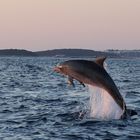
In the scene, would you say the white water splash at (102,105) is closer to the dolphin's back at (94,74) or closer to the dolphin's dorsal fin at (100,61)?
the dolphin's back at (94,74)

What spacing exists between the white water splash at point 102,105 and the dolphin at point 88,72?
2.01 ft

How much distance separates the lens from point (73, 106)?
94.9 feet

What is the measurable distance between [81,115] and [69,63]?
15.1 ft

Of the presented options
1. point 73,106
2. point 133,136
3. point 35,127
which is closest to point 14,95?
point 73,106

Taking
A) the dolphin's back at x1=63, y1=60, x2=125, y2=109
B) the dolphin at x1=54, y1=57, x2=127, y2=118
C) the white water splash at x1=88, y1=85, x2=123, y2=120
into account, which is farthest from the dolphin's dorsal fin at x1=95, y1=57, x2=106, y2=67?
the white water splash at x1=88, y1=85, x2=123, y2=120

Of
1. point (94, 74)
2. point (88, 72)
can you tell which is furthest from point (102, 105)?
point (88, 72)

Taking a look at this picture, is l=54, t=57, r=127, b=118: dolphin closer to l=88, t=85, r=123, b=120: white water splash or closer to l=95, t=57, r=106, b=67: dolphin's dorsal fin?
l=95, t=57, r=106, b=67: dolphin's dorsal fin

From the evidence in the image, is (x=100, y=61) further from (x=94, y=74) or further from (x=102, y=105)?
(x=102, y=105)

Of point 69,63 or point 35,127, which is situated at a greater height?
point 69,63

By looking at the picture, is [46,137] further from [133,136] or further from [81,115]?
[81,115]

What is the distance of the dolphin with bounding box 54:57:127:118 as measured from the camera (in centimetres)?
2091

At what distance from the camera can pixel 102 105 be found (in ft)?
78.9

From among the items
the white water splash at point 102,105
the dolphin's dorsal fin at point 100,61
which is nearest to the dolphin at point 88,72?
the dolphin's dorsal fin at point 100,61

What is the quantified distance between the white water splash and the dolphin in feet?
2.01
